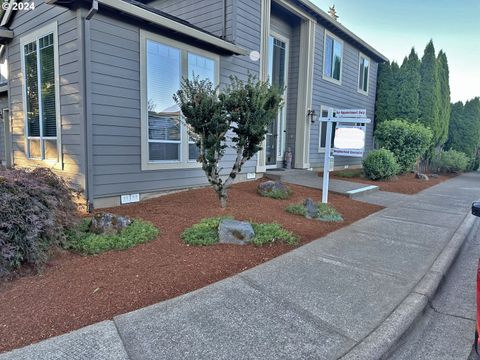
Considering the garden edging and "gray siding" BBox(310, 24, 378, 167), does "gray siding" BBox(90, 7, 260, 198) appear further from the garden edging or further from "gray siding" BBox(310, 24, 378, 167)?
"gray siding" BBox(310, 24, 378, 167)

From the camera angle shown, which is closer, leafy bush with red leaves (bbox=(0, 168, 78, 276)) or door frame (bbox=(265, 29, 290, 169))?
leafy bush with red leaves (bbox=(0, 168, 78, 276))

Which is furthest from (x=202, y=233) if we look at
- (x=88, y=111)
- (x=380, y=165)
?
(x=380, y=165)

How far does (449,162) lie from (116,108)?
1660 centimetres

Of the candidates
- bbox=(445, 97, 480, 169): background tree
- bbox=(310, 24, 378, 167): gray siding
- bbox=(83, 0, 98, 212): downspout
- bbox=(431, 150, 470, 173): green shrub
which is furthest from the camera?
bbox=(445, 97, 480, 169): background tree

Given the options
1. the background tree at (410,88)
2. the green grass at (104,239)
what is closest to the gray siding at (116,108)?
the green grass at (104,239)

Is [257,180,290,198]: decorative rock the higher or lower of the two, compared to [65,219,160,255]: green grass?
higher

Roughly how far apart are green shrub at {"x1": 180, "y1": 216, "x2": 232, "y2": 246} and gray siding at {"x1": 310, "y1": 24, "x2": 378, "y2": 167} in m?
7.90

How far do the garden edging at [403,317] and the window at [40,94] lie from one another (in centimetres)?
625

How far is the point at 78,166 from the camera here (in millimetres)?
5699

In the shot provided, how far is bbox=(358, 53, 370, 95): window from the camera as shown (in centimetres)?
1483

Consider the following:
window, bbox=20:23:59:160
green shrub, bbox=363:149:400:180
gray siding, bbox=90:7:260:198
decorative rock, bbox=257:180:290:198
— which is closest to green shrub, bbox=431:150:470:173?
green shrub, bbox=363:149:400:180

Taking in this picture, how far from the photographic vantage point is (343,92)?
1347 cm

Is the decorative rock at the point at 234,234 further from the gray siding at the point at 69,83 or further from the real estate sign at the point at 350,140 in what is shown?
the real estate sign at the point at 350,140

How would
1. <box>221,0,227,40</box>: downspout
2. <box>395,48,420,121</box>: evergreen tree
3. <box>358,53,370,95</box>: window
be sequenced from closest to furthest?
<box>221,0,227,40</box>: downspout → <box>358,53,370,95</box>: window → <box>395,48,420,121</box>: evergreen tree
